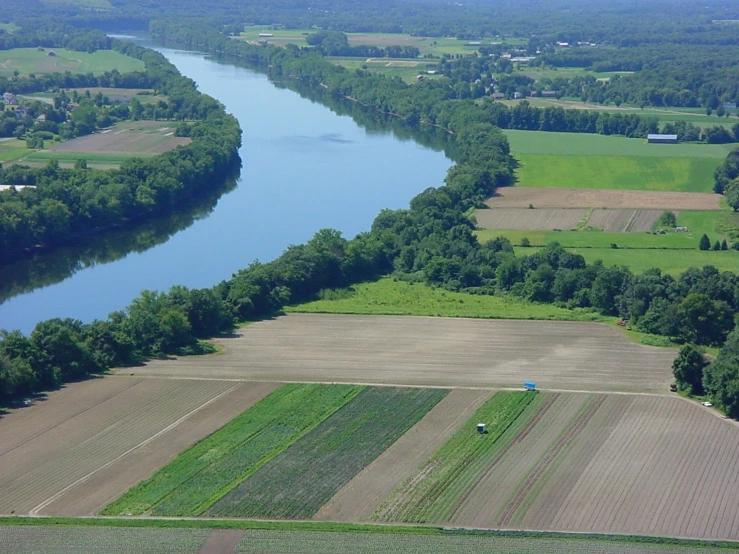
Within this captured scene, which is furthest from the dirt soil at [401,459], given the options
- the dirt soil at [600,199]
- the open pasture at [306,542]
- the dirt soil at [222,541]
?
the dirt soil at [600,199]

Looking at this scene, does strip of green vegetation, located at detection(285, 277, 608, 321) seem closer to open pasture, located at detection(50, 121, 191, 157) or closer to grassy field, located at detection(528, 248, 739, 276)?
grassy field, located at detection(528, 248, 739, 276)

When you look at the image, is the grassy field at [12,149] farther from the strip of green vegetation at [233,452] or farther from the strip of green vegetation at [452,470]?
the strip of green vegetation at [452,470]

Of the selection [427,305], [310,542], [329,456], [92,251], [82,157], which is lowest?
[92,251]

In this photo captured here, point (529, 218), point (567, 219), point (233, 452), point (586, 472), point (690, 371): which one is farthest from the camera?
point (529, 218)

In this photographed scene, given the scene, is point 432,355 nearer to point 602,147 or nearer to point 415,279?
point 415,279

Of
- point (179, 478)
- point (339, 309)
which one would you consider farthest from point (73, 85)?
point (179, 478)

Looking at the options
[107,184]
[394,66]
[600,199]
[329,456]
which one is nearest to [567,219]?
[600,199]
